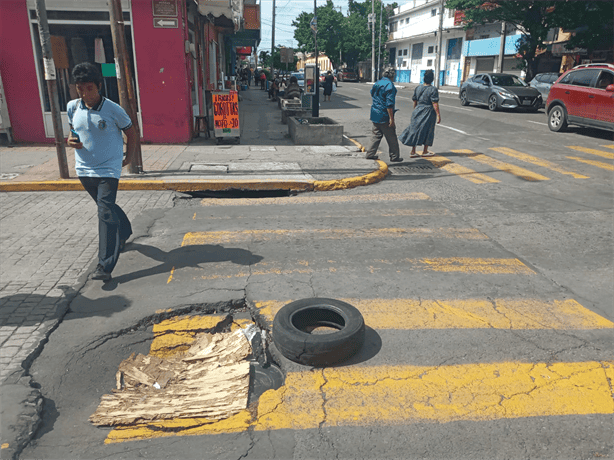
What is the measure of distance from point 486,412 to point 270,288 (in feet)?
7.75

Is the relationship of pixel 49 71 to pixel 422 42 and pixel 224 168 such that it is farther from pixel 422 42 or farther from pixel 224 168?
pixel 422 42

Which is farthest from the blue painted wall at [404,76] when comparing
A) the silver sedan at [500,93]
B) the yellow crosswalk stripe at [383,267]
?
the yellow crosswalk stripe at [383,267]

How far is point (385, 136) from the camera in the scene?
436 inches

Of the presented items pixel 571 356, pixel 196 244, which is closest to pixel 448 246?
pixel 571 356

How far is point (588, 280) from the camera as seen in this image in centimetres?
521

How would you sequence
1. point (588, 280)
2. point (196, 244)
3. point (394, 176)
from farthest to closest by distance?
1. point (394, 176)
2. point (196, 244)
3. point (588, 280)

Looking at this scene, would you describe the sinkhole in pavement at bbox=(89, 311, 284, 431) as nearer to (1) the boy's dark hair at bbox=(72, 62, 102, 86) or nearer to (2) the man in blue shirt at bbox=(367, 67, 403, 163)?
(1) the boy's dark hair at bbox=(72, 62, 102, 86)

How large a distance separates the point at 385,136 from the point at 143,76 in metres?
6.42

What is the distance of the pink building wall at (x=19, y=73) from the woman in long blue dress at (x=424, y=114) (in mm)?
9297

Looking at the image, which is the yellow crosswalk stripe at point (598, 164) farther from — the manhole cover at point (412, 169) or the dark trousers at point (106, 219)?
the dark trousers at point (106, 219)

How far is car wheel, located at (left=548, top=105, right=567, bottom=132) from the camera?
16.1 metres

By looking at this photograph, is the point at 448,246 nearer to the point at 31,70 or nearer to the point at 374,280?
the point at 374,280

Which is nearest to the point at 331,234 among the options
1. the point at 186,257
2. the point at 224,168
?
the point at 186,257

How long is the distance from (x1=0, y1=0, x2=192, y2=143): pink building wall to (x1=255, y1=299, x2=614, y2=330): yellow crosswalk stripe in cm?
978
